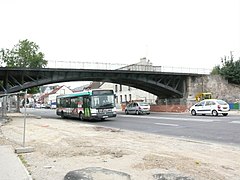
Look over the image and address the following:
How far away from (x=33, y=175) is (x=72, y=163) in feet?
4.77

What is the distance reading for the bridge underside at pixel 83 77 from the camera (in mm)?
40438

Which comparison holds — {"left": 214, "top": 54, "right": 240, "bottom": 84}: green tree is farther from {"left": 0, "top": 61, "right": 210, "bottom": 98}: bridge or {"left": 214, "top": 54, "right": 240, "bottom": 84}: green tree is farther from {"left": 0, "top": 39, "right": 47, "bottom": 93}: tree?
{"left": 0, "top": 39, "right": 47, "bottom": 93}: tree

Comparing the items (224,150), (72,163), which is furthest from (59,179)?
(224,150)

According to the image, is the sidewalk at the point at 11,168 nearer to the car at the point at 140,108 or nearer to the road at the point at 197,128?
the road at the point at 197,128

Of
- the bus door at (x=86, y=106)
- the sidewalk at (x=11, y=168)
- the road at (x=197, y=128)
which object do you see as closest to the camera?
the sidewalk at (x=11, y=168)

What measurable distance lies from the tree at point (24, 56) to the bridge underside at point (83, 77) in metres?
21.8

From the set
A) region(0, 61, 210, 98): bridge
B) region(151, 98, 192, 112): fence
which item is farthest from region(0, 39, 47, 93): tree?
region(151, 98, 192, 112): fence

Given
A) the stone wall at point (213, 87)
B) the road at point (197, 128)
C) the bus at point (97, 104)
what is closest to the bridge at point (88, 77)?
the stone wall at point (213, 87)

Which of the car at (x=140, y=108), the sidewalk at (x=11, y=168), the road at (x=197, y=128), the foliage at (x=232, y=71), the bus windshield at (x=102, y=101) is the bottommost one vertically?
the road at (x=197, y=128)

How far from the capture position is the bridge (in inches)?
1592

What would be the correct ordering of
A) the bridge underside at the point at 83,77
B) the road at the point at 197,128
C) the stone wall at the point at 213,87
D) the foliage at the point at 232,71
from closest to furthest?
1. the road at the point at 197,128
2. the bridge underside at the point at 83,77
3. the stone wall at the point at 213,87
4. the foliage at the point at 232,71

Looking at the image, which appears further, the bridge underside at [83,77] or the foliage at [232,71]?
the foliage at [232,71]

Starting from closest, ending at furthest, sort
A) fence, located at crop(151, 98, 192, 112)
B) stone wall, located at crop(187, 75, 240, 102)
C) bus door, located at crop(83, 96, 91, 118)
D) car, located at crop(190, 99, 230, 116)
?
bus door, located at crop(83, 96, 91, 118) → car, located at crop(190, 99, 230, 116) → fence, located at crop(151, 98, 192, 112) → stone wall, located at crop(187, 75, 240, 102)

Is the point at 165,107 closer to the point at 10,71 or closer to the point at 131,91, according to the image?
the point at 10,71
